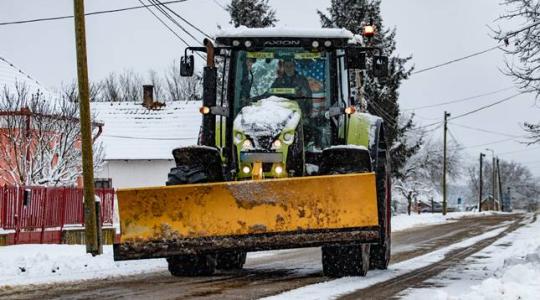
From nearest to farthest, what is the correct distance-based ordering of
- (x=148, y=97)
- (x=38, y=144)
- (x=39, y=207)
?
1. (x=39, y=207)
2. (x=38, y=144)
3. (x=148, y=97)

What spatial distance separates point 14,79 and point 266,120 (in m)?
22.3

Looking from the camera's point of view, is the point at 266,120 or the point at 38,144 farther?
the point at 38,144

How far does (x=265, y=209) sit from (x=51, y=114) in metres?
17.3

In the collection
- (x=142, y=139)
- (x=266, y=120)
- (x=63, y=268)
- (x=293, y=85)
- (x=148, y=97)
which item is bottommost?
(x=63, y=268)

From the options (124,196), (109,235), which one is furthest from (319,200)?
(109,235)

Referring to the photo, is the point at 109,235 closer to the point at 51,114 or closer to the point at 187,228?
the point at 51,114

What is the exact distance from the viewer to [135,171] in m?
36.1

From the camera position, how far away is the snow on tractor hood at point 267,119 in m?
9.09

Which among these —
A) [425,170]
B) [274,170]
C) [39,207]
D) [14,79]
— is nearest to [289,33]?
[274,170]

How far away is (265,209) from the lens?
28.0ft

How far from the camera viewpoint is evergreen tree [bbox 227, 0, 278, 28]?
124 ft

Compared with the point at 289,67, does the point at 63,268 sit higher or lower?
lower

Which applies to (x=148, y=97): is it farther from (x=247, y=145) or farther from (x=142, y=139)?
(x=247, y=145)

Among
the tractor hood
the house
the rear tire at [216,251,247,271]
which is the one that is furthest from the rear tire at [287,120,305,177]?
the house
